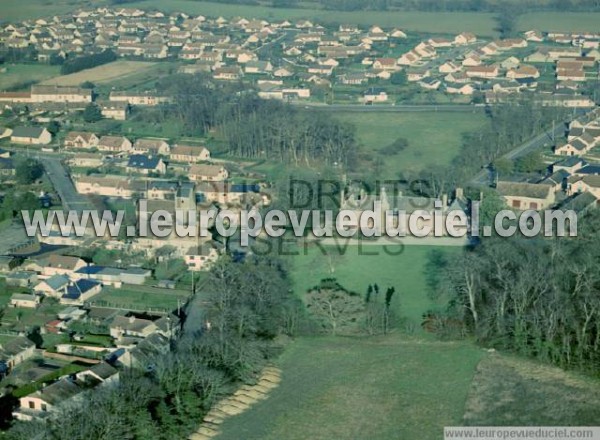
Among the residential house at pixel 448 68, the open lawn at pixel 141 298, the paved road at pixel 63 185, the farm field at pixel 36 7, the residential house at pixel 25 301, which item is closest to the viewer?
the open lawn at pixel 141 298

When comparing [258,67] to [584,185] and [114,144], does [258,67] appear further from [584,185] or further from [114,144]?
[584,185]

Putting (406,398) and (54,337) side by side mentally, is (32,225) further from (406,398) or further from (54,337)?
(406,398)

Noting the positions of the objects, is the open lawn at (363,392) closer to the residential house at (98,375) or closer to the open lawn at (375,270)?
the open lawn at (375,270)

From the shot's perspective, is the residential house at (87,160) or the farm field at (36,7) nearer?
the residential house at (87,160)

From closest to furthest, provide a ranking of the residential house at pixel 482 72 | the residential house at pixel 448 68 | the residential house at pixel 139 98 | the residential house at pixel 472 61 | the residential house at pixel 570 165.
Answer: the residential house at pixel 570 165
the residential house at pixel 139 98
the residential house at pixel 482 72
the residential house at pixel 448 68
the residential house at pixel 472 61

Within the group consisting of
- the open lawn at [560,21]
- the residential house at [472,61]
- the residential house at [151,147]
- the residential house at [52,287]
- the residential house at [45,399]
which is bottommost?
the residential house at [45,399]

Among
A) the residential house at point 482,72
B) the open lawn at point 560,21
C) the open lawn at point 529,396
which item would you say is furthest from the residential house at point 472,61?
the open lawn at point 529,396

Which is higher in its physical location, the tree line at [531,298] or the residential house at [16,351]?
the tree line at [531,298]
